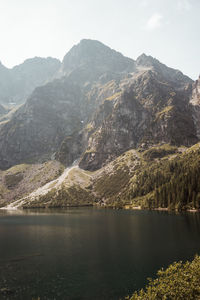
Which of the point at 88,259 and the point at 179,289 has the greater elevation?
the point at 179,289

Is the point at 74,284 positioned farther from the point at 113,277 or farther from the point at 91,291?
the point at 113,277

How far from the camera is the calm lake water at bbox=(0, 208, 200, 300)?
45906 mm

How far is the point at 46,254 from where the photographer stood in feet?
234

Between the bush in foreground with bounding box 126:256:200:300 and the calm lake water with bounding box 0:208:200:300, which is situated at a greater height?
the bush in foreground with bounding box 126:256:200:300

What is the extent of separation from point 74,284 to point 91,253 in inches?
865

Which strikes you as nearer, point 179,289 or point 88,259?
point 179,289

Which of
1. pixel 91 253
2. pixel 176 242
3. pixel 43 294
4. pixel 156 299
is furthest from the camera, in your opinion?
pixel 176 242

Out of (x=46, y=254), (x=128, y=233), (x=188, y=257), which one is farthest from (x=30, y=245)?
(x=188, y=257)

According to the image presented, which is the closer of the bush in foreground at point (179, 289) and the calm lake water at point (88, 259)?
the bush in foreground at point (179, 289)

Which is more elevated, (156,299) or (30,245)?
(156,299)

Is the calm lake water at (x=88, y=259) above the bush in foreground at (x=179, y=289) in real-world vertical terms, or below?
below

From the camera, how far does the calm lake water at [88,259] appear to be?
4591 cm

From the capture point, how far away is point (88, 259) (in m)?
64.1

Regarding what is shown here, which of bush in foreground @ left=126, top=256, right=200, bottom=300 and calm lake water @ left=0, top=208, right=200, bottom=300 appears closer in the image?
bush in foreground @ left=126, top=256, right=200, bottom=300
